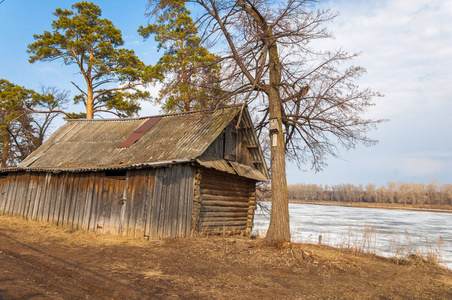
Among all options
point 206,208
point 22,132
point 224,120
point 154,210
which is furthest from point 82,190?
point 22,132

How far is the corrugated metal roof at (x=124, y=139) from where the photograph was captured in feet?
38.9

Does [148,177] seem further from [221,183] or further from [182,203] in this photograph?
[221,183]

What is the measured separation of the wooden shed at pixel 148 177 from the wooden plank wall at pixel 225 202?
43 mm

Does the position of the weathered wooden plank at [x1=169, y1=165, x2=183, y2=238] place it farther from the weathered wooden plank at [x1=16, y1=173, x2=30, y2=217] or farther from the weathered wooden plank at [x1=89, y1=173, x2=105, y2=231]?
the weathered wooden plank at [x1=16, y1=173, x2=30, y2=217]

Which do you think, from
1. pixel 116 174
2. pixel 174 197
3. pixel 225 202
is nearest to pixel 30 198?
pixel 116 174

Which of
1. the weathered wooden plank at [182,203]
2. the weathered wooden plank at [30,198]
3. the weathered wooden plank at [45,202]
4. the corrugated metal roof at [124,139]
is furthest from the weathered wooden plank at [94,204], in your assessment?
the weathered wooden plank at [30,198]

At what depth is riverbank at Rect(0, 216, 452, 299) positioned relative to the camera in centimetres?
565

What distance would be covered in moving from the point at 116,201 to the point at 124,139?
3713 mm

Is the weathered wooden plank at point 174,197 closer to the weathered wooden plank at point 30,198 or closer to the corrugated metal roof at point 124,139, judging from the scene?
the corrugated metal roof at point 124,139

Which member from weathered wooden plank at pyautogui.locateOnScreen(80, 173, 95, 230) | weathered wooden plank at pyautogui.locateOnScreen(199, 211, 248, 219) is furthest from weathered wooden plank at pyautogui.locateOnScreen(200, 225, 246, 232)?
weathered wooden plank at pyautogui.locateOnScreen(80, 173, 95, 230)

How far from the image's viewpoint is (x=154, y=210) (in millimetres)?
11281

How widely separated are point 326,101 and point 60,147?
14228 millimetres

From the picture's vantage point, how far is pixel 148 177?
38.3ft

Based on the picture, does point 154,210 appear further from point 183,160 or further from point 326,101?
point 326,101
